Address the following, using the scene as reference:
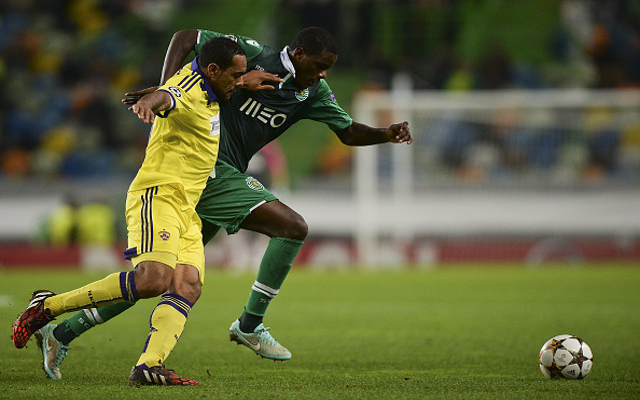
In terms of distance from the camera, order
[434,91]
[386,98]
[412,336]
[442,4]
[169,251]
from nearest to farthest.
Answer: [169,251]
[412,336]
[386,98]
[434,91]
[442,4]

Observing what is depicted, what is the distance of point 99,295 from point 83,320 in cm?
53

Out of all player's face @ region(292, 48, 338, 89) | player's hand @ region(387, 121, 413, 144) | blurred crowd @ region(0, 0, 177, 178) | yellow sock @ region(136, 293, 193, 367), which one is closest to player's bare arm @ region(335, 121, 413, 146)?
player's hand @ region(387, 121, 413, 144)

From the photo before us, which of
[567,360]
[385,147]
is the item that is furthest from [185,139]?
[385,147]

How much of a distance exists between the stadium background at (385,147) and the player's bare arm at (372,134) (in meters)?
9.10

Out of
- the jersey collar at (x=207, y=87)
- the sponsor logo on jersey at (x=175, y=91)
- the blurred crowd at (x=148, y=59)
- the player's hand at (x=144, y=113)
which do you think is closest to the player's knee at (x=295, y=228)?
the jersey collar at (x=207, y=87)

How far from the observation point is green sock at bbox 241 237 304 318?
6.25m

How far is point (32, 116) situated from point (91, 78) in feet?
4.96

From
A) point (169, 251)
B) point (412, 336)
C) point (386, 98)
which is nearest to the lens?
point (169, 251)

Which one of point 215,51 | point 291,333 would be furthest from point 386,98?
point 215,51

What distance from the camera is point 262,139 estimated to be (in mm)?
6473

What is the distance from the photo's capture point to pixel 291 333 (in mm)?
7969

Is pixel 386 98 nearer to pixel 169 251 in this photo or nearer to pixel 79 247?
pixel 79 247

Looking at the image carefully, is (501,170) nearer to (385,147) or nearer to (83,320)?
(385,147)

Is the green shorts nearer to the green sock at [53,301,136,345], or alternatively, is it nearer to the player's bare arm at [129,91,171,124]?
the green sock at [53,301,136,345]
